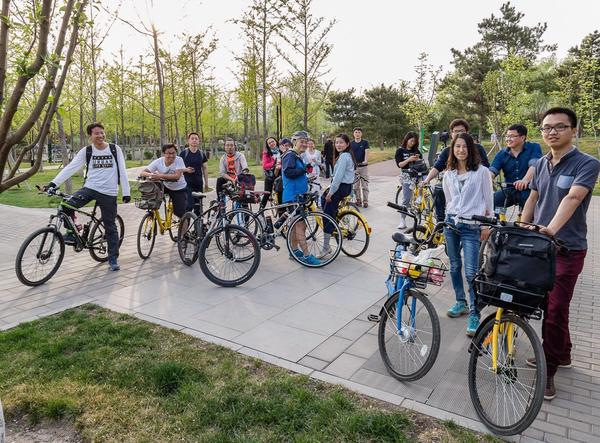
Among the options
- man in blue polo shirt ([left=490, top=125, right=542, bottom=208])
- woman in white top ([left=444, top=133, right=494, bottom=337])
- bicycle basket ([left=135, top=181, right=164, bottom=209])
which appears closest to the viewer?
woman in white top ([left=444, top=133, right=494, bottom=337])

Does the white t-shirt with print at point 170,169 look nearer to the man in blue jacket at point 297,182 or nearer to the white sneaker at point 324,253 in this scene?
the man in blue jacket at point 297,182

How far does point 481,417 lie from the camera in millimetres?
2801

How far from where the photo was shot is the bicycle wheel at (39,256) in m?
5.43

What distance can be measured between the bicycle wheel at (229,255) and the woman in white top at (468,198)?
7.83 feet

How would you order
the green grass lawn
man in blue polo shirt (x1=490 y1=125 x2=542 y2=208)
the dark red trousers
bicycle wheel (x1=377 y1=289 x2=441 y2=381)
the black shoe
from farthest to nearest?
the black shoe < man in blue polo shirt (x1=490 y1=125 x2=542 y2=208) < bicycle wheel (x1=377 y1=289 x2=441 y2=381) < the dark red trousers < the green grass lawn

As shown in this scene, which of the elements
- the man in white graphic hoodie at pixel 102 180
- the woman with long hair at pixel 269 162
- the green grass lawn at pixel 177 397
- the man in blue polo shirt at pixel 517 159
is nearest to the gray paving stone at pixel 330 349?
the green grass lawn at pixel 177 397

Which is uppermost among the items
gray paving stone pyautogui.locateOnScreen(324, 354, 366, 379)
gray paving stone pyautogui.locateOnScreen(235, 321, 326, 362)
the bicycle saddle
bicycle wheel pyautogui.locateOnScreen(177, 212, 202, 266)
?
the bicycle saddle

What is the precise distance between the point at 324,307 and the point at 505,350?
224 cm

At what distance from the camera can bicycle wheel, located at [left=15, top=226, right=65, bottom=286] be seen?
5430mm

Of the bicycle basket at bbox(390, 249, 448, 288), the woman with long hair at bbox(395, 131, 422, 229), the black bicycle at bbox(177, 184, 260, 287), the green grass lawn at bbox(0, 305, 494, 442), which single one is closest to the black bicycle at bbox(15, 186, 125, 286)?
the green grass lawn at bbox(0, 305, 494, 442)

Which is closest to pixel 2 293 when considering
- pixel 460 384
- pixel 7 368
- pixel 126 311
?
pixel 126 311

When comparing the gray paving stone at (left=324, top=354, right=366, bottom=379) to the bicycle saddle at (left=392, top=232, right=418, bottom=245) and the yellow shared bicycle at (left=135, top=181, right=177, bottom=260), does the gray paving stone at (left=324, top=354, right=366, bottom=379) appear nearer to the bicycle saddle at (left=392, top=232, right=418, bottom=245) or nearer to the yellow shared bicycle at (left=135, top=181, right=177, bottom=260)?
the bicycle saddle at (left=392, top=232, right=418, bottom=245)

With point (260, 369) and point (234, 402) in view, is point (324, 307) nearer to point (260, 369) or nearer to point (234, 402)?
point (260, 369)

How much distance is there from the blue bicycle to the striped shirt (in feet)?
2.82
